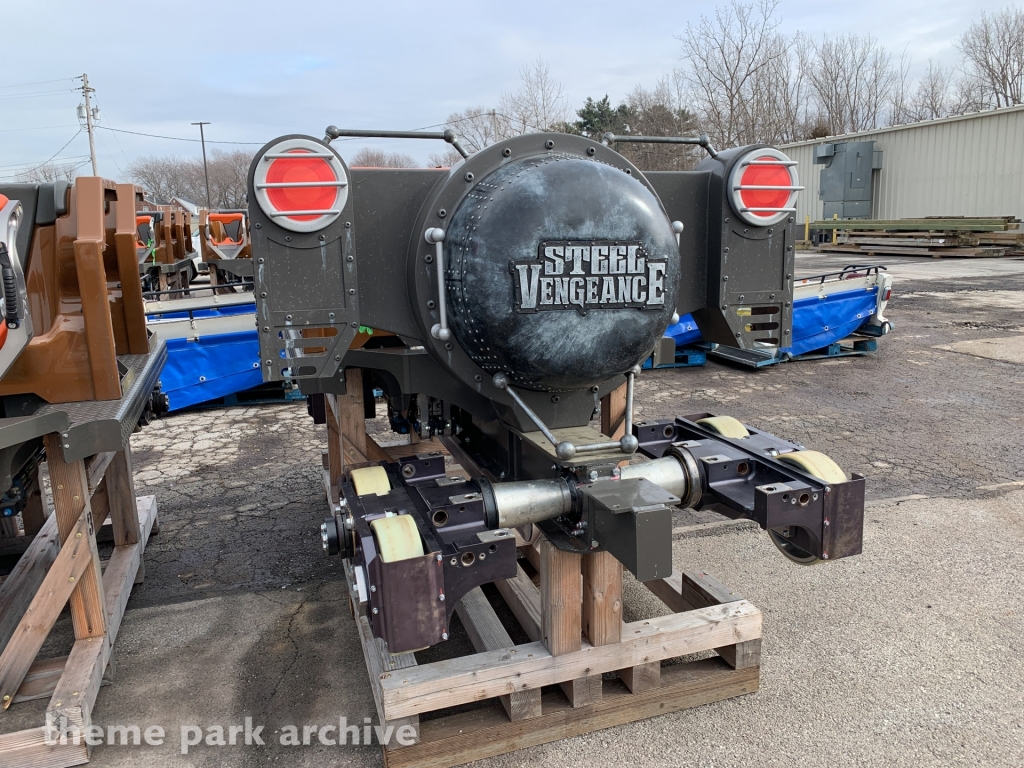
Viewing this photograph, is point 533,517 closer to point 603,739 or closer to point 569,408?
point 569,408

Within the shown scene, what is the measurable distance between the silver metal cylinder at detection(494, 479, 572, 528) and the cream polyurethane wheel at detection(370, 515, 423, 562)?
0.88ft

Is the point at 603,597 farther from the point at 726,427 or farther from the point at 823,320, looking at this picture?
the point at 823,320

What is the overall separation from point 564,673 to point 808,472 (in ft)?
3.24

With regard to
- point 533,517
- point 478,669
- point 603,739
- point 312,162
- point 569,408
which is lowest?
point 603,739

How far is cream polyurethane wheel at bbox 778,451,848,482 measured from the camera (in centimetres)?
236

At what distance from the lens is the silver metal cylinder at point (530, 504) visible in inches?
87.0

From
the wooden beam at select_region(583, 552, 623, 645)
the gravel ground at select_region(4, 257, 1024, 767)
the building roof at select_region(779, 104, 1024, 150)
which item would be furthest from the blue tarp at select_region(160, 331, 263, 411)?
the building roof at select_region(779, 104, 1024, 150)

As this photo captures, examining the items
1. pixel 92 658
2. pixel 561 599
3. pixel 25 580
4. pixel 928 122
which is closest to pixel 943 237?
pixel 928 122

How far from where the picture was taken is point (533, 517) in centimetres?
223

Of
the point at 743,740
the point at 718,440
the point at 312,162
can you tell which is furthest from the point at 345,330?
the point at 743,740

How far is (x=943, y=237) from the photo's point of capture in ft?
62.2

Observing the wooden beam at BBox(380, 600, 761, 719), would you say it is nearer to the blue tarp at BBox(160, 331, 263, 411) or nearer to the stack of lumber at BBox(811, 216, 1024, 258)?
the blue tarp at BBox(160, 331, 263, 411)

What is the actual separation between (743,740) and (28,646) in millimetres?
2334

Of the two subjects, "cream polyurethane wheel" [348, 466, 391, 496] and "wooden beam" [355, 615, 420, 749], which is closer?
"wooden beam" [355, 615, 420, 749]
